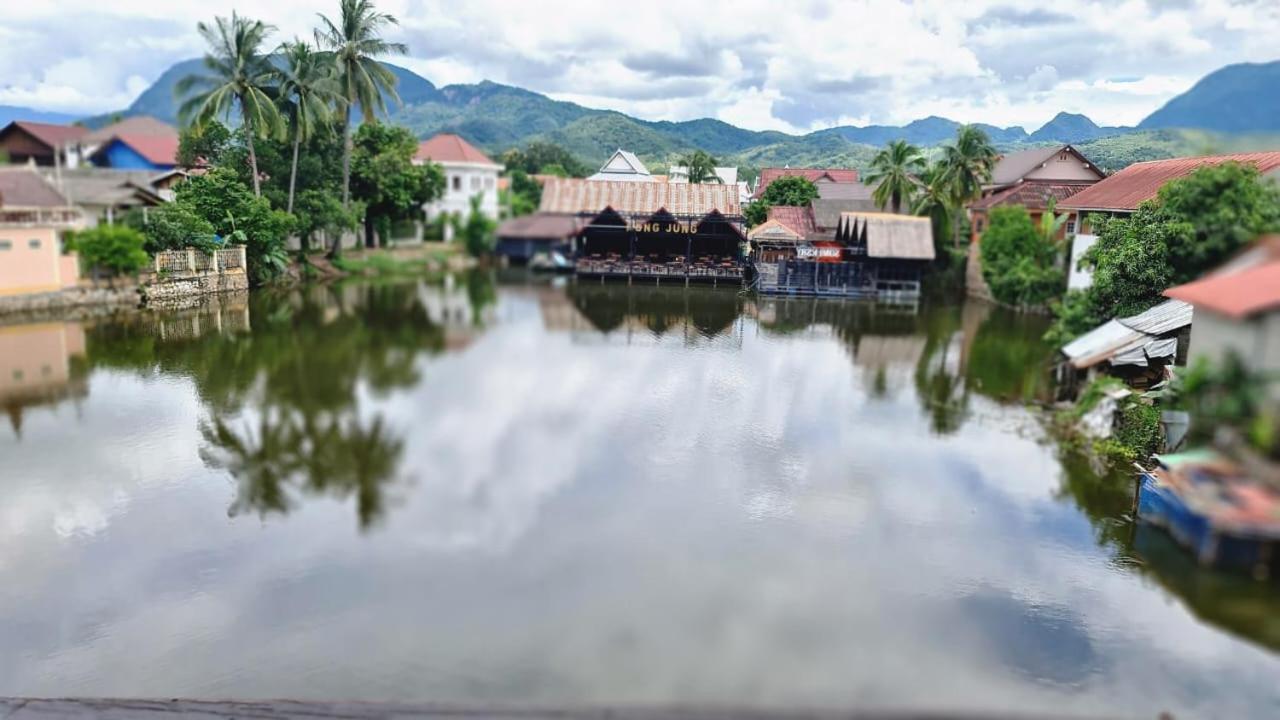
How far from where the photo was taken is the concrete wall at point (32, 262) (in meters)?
14.2

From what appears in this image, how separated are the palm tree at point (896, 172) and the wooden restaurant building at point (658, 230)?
25.4 feet

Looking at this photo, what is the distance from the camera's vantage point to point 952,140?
19.4 m

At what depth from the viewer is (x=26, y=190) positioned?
14.6 metres

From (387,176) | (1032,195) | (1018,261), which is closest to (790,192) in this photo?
(1032,195)

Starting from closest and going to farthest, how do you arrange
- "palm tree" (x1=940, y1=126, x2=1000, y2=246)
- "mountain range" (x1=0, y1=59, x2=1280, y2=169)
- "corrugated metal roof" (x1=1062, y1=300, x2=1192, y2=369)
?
"mountain range" (x1=0, y1=59, x2=1280, y2=169), "corrugated metal roof" (x1=1062, y1=300, x2=1192, y2=369), "palm tree" (x1=940, y1=126, x2=1000, y2=246)

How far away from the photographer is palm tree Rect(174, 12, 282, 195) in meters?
13.6

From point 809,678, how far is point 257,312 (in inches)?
519

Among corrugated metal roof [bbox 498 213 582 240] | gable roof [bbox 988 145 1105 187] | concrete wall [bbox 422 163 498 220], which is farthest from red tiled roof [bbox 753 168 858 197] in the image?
concrete wall [bbox 422 163 498 220]

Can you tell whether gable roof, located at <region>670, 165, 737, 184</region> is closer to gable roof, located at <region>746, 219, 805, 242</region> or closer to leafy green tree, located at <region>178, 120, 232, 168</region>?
gable roof, located at <region>746, 219, 805, 242</region>

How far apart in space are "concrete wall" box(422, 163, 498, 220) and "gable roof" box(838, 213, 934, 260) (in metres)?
17.2

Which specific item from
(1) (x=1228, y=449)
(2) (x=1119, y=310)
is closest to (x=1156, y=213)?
(2) (x=1119, y=310)

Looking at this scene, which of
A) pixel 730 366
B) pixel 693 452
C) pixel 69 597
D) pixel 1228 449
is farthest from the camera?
pixel 730 366

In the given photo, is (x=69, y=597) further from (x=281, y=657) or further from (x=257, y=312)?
(x=257, y=312)

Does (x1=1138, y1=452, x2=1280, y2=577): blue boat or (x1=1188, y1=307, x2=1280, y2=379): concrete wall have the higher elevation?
(x1=1188, y1=307, x2=1280, y2=379): concrete wall
